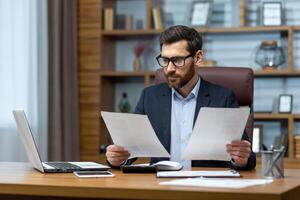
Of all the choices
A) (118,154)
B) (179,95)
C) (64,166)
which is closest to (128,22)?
(179,95)

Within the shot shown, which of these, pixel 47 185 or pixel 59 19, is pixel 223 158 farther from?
pixel 59 19

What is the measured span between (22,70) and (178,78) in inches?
63.1

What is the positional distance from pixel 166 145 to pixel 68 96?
1818mm

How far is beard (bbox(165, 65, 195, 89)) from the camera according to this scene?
2.81 metres

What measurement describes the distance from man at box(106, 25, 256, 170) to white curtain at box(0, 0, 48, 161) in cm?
131

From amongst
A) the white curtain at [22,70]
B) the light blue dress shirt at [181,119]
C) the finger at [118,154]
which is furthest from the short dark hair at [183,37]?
the white curtain at [22,70]

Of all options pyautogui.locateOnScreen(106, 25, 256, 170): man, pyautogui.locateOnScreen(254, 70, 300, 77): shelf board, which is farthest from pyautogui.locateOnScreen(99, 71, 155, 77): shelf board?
pyautogui.locateOnScreen(106, 25, 256, 170): man

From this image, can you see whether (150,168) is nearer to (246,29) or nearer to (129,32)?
(246,29)

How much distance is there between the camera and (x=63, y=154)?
4469mm

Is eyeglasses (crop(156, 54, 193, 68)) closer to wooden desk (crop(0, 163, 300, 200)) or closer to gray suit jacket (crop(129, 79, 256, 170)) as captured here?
gray suit jacket (crop(129, 79, 256, 170))

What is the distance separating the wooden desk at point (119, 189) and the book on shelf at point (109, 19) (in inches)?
104

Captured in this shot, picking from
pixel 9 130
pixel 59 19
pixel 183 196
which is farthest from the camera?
pixel 59 19

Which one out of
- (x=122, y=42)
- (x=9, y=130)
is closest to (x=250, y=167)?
(x=9, y=130)

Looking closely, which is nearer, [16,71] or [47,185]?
[47,185]
